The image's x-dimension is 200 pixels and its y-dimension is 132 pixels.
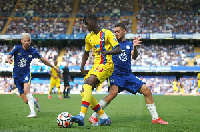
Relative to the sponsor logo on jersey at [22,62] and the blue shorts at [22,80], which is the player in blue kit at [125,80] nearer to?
the blue shorts at [22,80]

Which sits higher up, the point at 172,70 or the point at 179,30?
the point at 179,30

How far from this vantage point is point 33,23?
4144cm

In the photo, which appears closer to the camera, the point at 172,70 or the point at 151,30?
the point at 172,70

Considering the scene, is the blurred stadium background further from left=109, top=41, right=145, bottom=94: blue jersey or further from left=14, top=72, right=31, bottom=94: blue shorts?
left=109, top=41, right=145, bottom=94: blue jersey

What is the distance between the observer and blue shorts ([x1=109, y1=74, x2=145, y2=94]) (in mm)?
6266

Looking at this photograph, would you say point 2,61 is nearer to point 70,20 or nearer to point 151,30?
point 70,20

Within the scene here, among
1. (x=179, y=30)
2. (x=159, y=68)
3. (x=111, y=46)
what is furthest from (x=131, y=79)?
(x=179, y=30)

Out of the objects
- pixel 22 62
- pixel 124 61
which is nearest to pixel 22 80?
pixel 22 62

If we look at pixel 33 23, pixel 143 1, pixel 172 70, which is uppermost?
pixel 143 1

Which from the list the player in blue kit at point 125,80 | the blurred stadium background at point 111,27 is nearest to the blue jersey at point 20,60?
the player in blue kit at point 125,80

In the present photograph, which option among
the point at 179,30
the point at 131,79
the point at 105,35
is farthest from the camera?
the point at 179,30

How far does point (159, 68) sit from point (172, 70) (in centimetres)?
150

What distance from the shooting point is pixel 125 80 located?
6410 millimetres

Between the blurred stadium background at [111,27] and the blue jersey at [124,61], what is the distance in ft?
90.5
